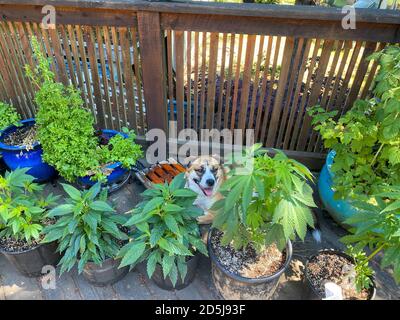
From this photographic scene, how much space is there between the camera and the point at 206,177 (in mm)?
2674

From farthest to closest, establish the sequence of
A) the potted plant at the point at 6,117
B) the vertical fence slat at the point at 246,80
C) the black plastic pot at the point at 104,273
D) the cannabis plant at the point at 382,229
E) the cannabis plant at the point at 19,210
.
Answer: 1. the potted plant at the point at 6,117
2. the vertical fence slat at the point at 246,80
3. the black plastic pot at the point at 104,273
4. the cannabis plant at the point at 19,210
5. the cannabis plant at the point at 382,229

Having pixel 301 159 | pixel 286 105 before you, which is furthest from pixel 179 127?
pixel 301 159

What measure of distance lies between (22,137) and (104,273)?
5.41 ft

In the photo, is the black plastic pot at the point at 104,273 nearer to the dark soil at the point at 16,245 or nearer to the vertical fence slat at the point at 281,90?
the dark soil at the point at 16,245

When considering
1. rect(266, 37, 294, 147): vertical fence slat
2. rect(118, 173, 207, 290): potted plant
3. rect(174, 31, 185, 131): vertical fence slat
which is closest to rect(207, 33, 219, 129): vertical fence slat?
rect(174, 31, 185, 131): vertical fence slat

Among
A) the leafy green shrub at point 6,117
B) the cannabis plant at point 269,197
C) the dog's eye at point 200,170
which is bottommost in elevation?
the dog's eye at point 200,170

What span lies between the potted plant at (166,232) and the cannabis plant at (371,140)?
1.11 metres

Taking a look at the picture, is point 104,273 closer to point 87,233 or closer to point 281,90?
point 87,233

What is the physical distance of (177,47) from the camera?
285 centimetres

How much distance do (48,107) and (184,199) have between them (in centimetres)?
141

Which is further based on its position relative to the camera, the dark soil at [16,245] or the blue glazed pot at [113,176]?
the blue glazed pot at [113,176]

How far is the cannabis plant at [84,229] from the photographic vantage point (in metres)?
2.12

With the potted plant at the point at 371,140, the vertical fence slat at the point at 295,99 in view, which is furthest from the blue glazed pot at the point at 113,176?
the potted plant at the point at 371,140

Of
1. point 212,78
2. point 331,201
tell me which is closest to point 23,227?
point 212,78
